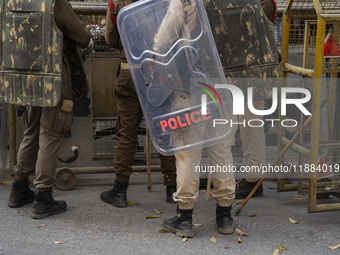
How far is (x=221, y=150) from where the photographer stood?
303cm

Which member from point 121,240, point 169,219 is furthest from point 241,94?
point 121,240

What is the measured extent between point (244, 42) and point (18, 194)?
238 centimetres

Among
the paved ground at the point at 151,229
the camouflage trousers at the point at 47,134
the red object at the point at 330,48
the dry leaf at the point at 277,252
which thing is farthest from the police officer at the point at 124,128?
the red object at the point at 330,48

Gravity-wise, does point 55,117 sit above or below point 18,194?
above

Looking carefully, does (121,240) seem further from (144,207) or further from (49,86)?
(49,86)

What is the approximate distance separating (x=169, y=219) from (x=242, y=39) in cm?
155

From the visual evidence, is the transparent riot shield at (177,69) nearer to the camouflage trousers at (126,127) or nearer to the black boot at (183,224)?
the black boot at (183,224)

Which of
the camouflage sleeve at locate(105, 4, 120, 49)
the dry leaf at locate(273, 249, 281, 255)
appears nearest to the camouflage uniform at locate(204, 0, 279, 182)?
the camouflage sleeve at locate(105, 4, 120, 49)

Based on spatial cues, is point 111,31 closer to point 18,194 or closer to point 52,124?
point 52,124

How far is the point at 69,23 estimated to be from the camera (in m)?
3.33

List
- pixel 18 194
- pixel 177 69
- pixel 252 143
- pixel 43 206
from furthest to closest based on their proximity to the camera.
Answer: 1. pixel 252 143
2. pixel 18 194
3. pixel 43 206
4. pixel 177 69

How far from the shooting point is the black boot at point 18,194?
12.0 feet

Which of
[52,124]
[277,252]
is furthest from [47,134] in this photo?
[277,252]

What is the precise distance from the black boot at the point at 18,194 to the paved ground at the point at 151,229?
0.23 feet
